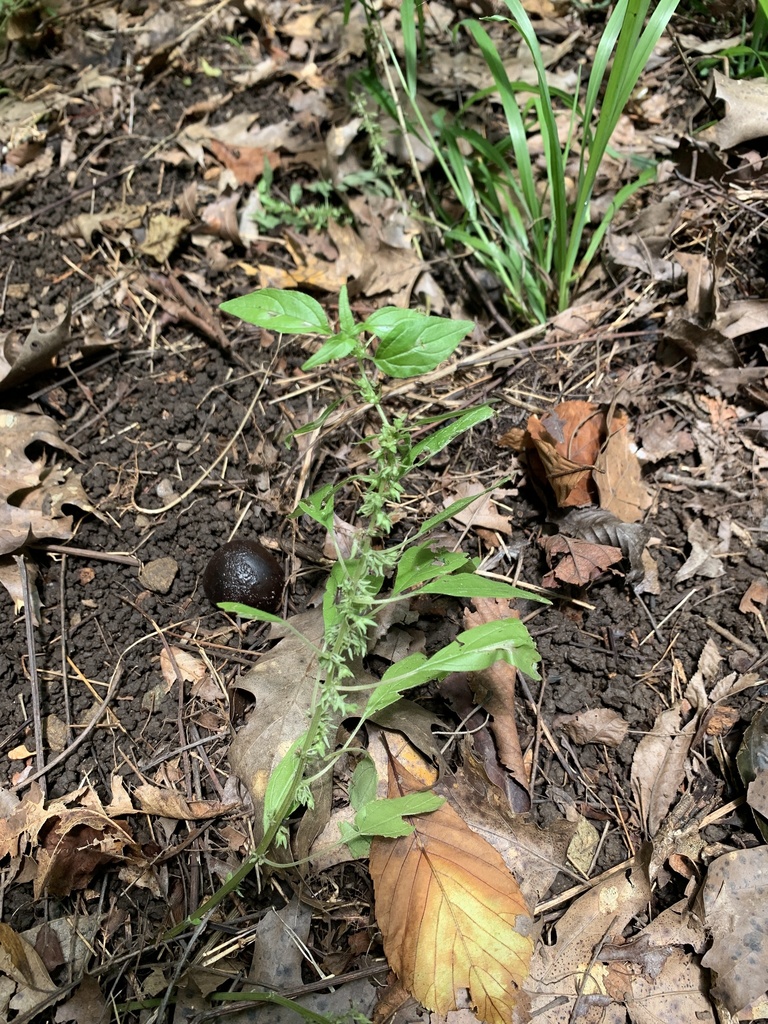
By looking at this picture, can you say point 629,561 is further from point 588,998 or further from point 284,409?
point 284,409

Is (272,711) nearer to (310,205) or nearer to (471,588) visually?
(471,588)

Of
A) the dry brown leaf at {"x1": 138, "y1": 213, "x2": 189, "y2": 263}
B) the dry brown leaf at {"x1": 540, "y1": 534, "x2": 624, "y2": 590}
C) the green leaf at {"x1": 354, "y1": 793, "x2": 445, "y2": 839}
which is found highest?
the dry brown leaf at {"x1": 138, "y1": 213, "x2": 189, "y2": 263}

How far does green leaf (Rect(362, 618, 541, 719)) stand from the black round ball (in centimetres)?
68

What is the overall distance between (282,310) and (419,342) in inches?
13.4

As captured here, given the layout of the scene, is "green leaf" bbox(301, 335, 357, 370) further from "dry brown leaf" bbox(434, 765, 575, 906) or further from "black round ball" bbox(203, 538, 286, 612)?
"dry brown leaf" bbox(434, 765, 575, 906)

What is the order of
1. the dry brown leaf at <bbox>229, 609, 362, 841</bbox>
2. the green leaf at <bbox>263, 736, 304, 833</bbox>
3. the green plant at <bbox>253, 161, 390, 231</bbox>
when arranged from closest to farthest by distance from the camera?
1. the green leaf at <bbox>263, 736, 304, 833</bbox>
2. the dry brown leaf at <bbox>229, 609, 362, 841</bbox>
3. the green plant at <bbox>253, 161, 390, 231</bbox>

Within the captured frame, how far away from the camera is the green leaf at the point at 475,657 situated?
1661 mm

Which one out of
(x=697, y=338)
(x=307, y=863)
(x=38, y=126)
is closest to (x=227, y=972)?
(x=307, y=863)

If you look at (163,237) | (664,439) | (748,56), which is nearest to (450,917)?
(664,439)

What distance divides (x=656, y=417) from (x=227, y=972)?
225cm

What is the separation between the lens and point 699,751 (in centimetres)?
214

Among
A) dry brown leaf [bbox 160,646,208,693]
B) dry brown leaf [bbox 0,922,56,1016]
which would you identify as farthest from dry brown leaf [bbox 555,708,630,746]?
dry brown leaf [bbox 0,922,56,1016]

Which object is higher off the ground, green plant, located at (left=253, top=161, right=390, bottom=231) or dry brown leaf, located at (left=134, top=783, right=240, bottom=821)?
green plant, located at (left=253, top=161, right=390, bottom=231)

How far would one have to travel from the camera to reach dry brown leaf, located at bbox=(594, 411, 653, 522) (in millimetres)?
2479
